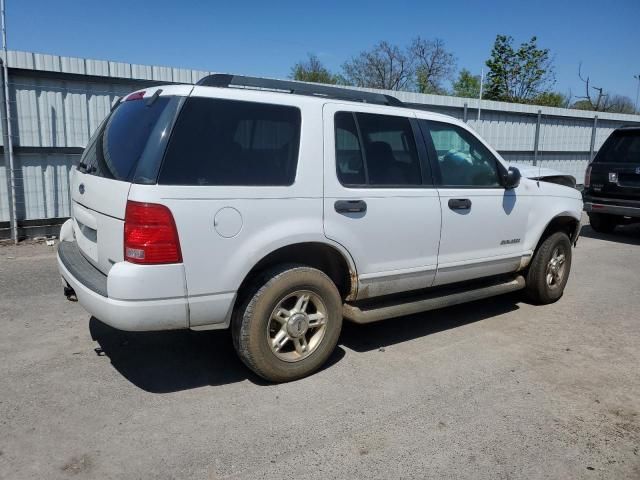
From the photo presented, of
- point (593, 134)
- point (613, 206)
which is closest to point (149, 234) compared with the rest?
point (613, 206)

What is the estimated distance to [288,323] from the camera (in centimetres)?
367

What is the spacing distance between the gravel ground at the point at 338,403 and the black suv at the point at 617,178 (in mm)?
5148

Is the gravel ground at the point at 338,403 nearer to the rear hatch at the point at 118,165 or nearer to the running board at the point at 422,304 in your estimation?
the running board at the point at 422,304

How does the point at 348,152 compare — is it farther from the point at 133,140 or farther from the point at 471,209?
the point at 133,140

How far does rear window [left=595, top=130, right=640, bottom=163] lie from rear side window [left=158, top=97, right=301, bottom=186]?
26.5 feet

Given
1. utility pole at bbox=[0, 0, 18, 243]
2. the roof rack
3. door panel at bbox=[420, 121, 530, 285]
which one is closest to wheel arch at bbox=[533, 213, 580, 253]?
door panel at bbox=[420, 121, 530, 285]

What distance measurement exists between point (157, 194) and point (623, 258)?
25.8 ft

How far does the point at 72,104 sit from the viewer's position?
8.18m

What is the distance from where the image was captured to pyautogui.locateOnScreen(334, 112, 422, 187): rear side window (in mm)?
3912

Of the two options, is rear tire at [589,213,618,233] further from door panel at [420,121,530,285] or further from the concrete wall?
the concrete wall

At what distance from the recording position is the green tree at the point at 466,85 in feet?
140

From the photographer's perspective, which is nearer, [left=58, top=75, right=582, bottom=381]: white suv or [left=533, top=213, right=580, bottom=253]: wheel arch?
[left=58, top=75, right=582, bottom=381]: white suv

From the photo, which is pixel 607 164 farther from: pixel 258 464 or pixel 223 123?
pixel 258 464

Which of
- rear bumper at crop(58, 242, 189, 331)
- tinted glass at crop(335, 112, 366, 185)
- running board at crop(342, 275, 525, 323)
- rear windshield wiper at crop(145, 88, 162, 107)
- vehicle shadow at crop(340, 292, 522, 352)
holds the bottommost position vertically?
vehicle shadow at crop(340, 292, 522, 352)
